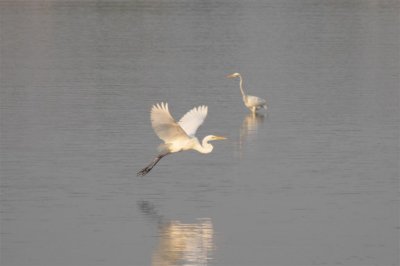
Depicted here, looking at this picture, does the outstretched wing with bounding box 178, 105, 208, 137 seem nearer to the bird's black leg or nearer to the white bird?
the white bird

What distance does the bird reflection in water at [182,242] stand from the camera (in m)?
13.4

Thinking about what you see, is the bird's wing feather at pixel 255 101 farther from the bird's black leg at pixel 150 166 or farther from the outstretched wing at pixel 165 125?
the outstretched wing at pixel 165 125

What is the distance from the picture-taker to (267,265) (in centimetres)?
1338

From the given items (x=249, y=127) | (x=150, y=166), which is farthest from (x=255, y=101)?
(x=150, y=166)

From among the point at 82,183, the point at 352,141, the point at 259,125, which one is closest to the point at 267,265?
the point at 82,183

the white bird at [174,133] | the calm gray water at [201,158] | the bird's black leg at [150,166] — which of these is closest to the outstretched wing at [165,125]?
the white bird at [174,133]

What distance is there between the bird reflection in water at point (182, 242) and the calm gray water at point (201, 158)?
3 centimetres

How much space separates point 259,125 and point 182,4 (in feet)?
146

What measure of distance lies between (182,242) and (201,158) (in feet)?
18.4

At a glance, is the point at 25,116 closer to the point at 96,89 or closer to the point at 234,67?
the point at 96,89

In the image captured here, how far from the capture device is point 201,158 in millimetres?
19672

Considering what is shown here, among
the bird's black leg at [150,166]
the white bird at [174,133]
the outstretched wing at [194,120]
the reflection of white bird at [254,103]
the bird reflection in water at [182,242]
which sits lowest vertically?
the bird reflection in water at [182,242]

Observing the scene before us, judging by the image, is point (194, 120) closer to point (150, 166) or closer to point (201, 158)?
point (150, 166)

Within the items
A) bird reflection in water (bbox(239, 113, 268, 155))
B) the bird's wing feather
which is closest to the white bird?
bird reflection in water (bbox(239, 113, 268, 155))
